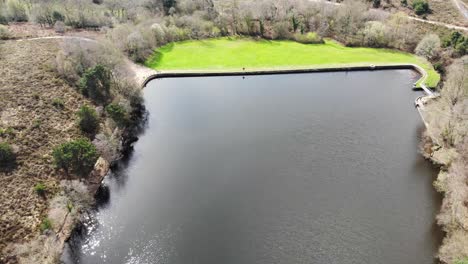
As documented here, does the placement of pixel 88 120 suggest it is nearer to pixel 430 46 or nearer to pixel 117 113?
pixel 117 113

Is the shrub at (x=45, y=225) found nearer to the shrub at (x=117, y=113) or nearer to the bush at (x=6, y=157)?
the bush at (x=6, y=157)

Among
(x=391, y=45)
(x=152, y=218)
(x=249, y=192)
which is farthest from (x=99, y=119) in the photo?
(x=391, y=45)

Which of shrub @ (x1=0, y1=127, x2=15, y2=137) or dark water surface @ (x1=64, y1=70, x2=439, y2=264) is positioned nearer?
dark water surface @ (x1=64, y1=70, x2=439, y2=264)

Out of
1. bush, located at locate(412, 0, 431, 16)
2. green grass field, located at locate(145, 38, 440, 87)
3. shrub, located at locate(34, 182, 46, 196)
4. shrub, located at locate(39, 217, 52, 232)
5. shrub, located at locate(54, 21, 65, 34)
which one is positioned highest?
bush, located at locate(412, 0, 431, 16)

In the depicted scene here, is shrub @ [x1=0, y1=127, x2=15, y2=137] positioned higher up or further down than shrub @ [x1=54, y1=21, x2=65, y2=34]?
further down

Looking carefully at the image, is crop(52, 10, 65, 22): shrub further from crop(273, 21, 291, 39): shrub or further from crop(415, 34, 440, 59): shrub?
crop(415, 34, 440, 59): shrub

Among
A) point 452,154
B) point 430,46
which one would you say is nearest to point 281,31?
point 430,46

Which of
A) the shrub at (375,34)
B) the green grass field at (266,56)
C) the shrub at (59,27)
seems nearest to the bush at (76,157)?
the green grass field at (266,56)

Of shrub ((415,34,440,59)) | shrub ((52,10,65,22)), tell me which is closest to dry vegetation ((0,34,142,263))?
shrub ((52,10,65,22))
